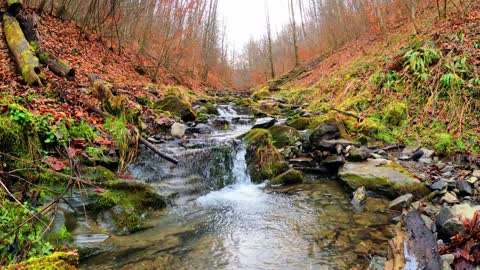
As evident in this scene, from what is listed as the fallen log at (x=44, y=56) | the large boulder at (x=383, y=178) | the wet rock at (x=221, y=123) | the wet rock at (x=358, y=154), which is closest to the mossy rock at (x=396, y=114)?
the wet rock at (x=358, y=154)

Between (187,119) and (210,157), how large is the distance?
316cm

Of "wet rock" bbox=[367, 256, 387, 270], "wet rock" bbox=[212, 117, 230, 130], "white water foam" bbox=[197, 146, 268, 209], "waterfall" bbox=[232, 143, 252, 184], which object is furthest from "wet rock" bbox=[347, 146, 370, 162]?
"wet rock" bbox=[212, 117, 230, 130]

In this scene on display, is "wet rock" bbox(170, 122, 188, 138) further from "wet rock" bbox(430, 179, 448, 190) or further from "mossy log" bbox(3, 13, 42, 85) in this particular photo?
"wet rock" bbox(430, 179, 448, 190)

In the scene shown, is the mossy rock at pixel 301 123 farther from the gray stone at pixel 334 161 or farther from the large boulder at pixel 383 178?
the large boulder at pixel 383 178

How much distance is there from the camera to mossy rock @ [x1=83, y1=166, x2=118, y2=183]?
13.2 feet

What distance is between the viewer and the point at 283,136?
754 cm

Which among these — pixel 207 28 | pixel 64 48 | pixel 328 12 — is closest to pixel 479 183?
pixel 64 48

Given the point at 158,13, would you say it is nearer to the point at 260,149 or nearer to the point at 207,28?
the point at 207,28

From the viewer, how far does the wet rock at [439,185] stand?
A: 4535mm

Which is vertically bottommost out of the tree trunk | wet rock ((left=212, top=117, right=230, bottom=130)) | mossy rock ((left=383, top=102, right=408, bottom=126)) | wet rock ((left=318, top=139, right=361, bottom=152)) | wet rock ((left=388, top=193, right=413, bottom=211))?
wet rock ((left=388, top=193, right=413, bottom=211))

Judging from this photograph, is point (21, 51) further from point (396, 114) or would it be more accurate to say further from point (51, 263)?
point (396, 114)

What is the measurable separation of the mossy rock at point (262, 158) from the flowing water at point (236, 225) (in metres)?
0.21

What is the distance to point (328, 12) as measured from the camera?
21703 mm

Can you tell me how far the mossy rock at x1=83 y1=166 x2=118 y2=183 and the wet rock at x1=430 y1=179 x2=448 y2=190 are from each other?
4.90m
